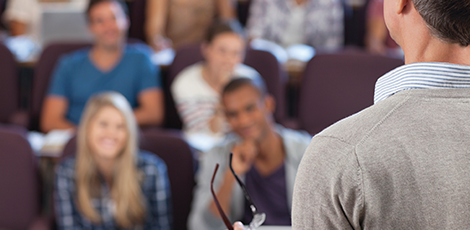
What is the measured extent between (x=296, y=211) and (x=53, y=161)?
3.71 ft

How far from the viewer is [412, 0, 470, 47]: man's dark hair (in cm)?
33

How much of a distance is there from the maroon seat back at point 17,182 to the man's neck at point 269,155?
545 millimetres

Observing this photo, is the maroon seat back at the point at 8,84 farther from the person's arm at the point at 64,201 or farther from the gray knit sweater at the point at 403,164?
the gray knit sweater at the point at 403,164

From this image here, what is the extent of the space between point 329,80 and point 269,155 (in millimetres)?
476

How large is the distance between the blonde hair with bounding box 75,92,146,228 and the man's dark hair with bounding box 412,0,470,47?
0.95 meters

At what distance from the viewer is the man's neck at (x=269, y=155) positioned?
3.68 feet

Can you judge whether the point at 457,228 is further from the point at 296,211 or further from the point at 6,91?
the point at 6,91

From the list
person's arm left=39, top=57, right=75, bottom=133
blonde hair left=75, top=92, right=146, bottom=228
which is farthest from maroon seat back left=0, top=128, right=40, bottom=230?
person's arm left=39, top=57, right=75, bottom=133

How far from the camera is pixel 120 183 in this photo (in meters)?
1.19

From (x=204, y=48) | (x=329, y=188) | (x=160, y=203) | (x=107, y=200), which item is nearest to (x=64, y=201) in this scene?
(x=107, y=200)

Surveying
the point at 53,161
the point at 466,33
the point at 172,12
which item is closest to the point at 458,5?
the point at 466,33

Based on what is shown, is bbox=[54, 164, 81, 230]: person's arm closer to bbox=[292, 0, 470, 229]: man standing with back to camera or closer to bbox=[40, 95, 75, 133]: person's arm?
bbox=[40, 95, 75, 133]: person's arm

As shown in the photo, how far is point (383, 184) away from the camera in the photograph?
0.33 metres

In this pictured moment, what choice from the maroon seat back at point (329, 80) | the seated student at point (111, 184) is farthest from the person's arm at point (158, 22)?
the seated student at point (111, 184)
